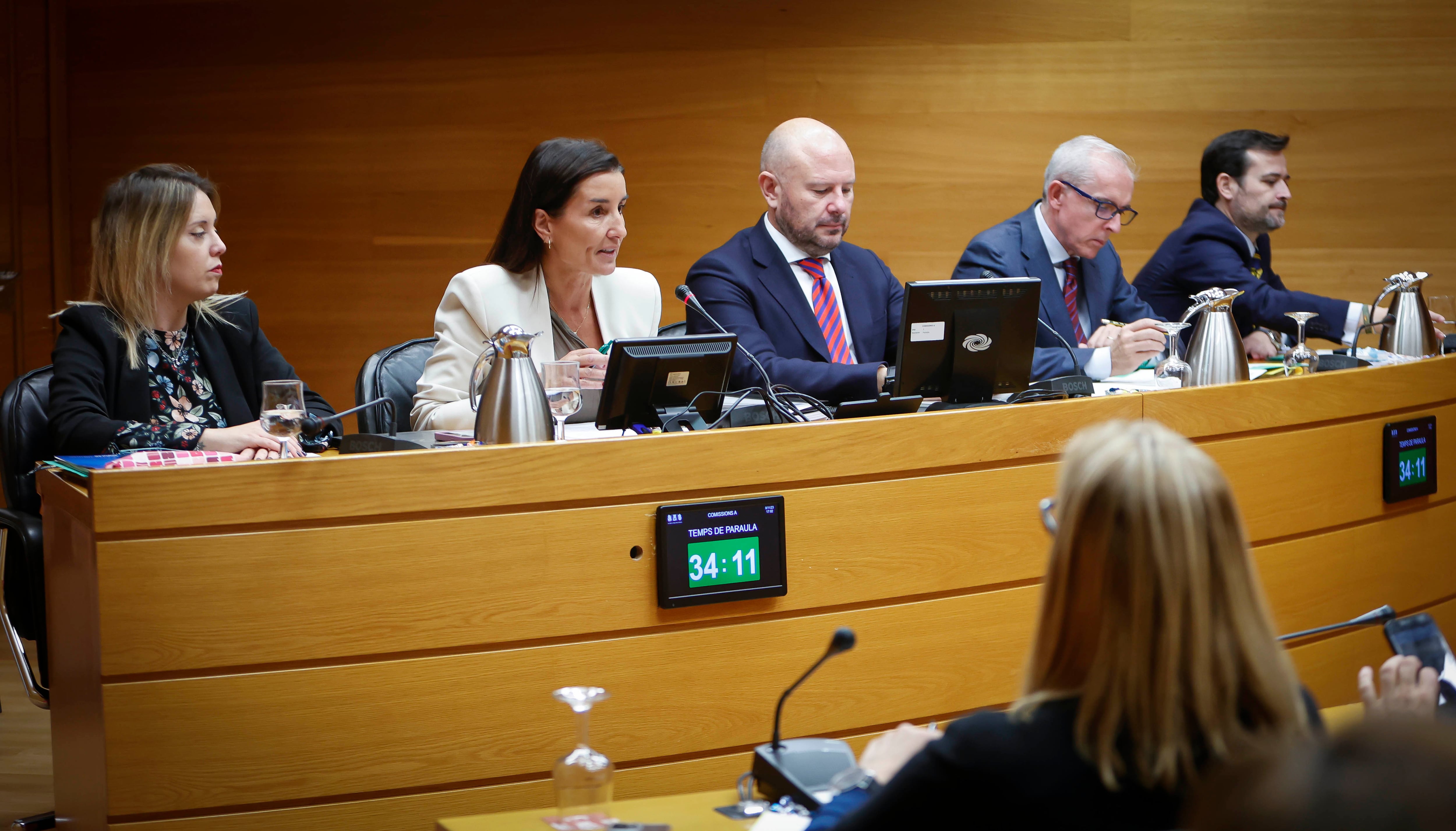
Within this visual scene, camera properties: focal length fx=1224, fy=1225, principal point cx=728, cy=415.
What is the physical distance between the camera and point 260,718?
1.93 m

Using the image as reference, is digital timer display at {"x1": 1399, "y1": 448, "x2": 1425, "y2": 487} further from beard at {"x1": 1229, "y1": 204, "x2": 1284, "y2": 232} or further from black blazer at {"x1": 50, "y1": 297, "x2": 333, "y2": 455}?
black blazer at {"x1": 50, "y1": 297, "x2": 333, "y2": 455}

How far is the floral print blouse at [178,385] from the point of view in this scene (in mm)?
2758

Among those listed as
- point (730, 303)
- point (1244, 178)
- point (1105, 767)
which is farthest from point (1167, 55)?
point (1105, 767)

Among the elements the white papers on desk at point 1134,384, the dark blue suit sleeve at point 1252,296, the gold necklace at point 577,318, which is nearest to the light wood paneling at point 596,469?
the white papers on desk at point 1134,384

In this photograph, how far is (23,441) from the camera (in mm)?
2582

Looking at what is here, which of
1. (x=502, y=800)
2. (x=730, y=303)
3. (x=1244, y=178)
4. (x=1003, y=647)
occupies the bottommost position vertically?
(x=502, y=800)

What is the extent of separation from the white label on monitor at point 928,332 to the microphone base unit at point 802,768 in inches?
47.1

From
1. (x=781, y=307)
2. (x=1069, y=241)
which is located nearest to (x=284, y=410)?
(x=781, y=307)

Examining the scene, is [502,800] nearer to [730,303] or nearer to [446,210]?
[730,303]

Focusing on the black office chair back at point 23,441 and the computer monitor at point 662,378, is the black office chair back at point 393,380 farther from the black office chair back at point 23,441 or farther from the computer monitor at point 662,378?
the computer monitor at point 662,378

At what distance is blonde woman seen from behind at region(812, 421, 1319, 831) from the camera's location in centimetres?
103

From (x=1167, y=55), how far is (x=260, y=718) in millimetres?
4570

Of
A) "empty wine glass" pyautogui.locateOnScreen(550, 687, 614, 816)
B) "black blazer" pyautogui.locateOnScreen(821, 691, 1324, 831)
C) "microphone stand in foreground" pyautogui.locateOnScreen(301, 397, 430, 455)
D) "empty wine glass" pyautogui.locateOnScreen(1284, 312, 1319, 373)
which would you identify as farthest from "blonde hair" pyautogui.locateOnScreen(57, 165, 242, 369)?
"empty wine glass" pyautogui.locateOnScreen(1284, 312, 1319, 373)

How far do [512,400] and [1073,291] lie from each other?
214 centimetres
